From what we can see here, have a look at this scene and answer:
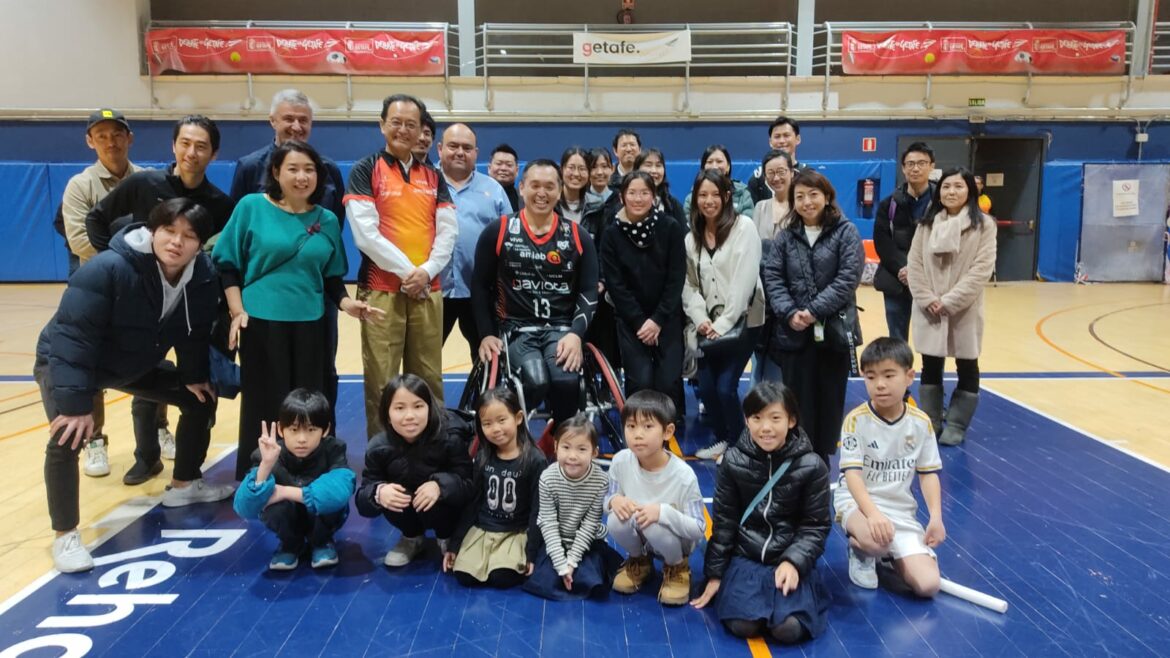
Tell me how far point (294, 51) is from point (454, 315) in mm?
8551

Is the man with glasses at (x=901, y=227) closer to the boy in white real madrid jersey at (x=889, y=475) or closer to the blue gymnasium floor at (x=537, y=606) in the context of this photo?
the blue gymnasium floor at (x=537, y=606)

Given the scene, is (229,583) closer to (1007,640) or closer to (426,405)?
(426,405)

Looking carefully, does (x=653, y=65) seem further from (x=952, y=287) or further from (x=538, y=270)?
(x=538, y=270)

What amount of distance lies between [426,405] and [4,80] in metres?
12.0

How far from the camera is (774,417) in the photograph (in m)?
2.48

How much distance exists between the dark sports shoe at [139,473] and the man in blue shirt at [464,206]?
5.16 ft

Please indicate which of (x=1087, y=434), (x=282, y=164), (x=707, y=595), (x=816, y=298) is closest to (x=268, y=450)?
(x=282, y=164)

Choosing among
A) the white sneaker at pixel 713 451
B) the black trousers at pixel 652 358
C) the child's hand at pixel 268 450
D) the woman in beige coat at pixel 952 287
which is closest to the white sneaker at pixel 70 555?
the child's hand at pixel 268 450

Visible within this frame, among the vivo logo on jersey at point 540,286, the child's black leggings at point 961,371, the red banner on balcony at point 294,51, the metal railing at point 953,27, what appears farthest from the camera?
the metal railing at point 953,27

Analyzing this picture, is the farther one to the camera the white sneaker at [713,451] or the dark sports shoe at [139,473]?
the white sneaker at [713,451]

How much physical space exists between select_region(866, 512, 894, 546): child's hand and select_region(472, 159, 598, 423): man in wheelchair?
1.30m

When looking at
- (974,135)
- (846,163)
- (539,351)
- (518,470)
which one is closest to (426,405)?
(518,470)

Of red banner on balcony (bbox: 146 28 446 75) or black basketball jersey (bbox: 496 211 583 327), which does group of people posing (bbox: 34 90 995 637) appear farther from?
red banner on balcony (bbox: 146 28 446 75)

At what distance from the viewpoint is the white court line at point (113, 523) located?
264cm
